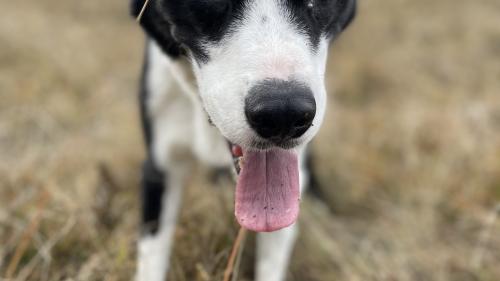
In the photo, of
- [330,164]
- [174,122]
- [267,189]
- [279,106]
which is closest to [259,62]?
[279,106]

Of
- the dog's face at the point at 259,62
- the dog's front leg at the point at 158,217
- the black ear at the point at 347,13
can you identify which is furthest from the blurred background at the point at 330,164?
the black ear at the point at 347,13

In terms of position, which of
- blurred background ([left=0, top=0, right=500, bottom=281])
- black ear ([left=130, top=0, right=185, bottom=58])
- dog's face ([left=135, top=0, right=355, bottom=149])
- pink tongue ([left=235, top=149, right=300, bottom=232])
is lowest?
blurred background ([left=0, top=0, right=500, bottom=281])

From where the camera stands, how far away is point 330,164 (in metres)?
4.37

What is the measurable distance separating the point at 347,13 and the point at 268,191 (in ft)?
2.44

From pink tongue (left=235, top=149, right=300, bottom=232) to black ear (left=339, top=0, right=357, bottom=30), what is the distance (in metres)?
0.53

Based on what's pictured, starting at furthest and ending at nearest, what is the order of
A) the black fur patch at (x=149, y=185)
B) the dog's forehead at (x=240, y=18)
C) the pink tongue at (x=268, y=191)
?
1. the black fur patch at (x=149, y=185)
2. the pink tongue at (x=268, y=191)
3. the dog's forehead at (x=240, y=18)

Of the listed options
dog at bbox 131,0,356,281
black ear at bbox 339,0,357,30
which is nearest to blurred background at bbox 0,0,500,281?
dog at bbox 131,0,356,281

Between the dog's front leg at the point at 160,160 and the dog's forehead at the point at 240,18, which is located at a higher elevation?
the dog's forehead at the point at 240,18

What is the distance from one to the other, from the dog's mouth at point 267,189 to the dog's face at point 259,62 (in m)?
0.20

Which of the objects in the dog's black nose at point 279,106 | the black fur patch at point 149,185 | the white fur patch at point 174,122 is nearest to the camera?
the dog's black nose at point 279,106

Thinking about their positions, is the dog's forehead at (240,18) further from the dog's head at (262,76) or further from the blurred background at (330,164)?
the blurred background at (330,164)

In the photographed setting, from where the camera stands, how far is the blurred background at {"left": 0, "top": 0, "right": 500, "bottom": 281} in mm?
2805

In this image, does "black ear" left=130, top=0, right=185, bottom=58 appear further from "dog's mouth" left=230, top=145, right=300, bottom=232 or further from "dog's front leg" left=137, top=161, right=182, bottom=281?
"dog's front leg" left=137, top=161, right=182, bottom=281

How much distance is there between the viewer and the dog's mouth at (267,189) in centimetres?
193
